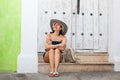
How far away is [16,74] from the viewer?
26.1ft

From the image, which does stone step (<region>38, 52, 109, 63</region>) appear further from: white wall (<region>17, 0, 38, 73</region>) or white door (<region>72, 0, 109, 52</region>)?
white wall (<region>17, 0, 38, 73</region>)

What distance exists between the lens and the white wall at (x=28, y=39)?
26.9 feet

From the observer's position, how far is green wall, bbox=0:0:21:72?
27.3 feet

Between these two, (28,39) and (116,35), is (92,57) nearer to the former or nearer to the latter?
(116,35)

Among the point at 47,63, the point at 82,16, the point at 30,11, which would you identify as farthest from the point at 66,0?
the point at 47,63

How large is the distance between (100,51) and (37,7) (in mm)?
2143

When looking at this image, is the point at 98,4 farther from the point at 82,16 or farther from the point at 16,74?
the point at 16,74

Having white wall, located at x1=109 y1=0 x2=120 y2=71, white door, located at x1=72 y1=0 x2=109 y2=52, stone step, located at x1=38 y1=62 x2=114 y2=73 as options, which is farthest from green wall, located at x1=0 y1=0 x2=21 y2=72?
white wall, located at x1=109 y1=0 x2=120 y2=71

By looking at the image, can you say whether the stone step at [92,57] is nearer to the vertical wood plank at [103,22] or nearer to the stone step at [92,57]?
the stone step at [92,57]

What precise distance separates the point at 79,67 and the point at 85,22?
1.36 m

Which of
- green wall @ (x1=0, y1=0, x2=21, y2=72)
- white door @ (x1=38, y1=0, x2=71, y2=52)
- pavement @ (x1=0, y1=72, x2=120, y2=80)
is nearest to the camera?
pavement @ (x1=0, y1=72, x2=120, y2=80)

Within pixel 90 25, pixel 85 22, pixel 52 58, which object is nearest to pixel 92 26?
pixel 90 25

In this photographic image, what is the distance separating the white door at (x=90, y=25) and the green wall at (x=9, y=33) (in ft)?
5.39

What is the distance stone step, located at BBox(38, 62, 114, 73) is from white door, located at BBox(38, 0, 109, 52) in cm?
73
